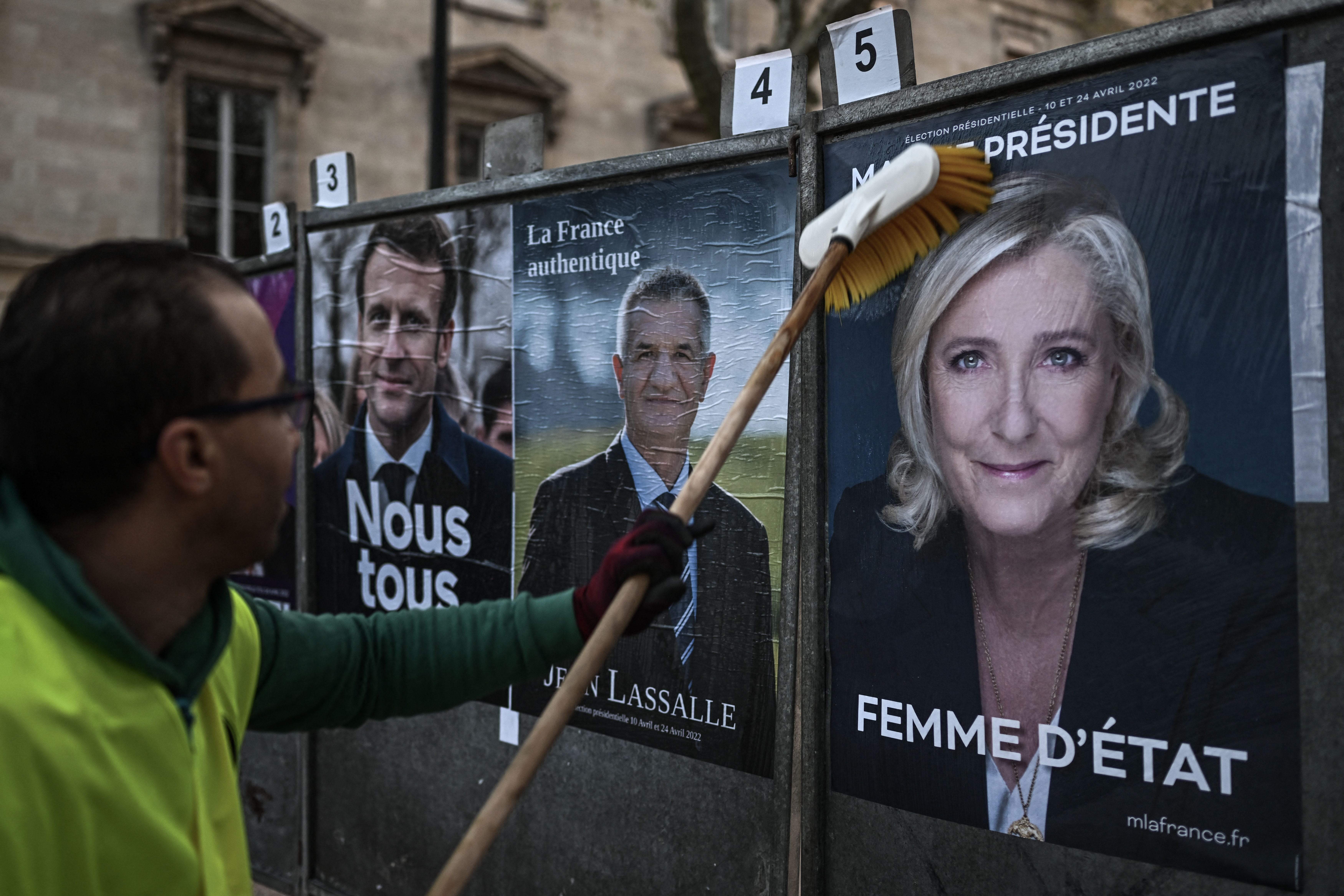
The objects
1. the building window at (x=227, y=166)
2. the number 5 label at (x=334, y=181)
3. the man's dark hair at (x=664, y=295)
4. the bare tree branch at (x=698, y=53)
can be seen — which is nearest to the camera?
the man's dark hair at (x=664, y=295)

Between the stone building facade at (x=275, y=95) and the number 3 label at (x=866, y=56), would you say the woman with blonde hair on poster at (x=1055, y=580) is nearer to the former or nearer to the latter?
the number 3 label at (x=866, y=56)

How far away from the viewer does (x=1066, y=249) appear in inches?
102

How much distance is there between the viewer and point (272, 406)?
72.4 inches

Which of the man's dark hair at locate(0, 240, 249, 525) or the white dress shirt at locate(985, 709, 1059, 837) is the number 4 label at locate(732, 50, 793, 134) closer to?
the white dress shirt at locate(985, 709, 1059, 837)

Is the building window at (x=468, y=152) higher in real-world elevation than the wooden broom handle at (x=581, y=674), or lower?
higher

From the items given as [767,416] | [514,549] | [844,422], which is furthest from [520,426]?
[844,422]

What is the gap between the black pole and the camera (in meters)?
10.1

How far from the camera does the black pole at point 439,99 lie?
10.1 m

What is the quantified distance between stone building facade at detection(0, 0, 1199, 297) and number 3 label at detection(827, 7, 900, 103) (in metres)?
10.00

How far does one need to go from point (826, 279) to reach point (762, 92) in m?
0.86

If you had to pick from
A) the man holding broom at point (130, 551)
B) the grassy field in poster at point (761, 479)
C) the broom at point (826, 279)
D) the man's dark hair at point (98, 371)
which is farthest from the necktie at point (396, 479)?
the man's dark hair at point (98, 371)

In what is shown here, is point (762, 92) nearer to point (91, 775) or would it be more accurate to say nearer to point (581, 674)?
point (581, 674)

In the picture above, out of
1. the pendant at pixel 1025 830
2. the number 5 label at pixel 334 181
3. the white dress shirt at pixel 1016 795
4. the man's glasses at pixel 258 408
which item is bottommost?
the pendant at pixel 1025 830

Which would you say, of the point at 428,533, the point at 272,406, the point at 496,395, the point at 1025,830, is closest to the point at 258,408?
the point at 272,406
